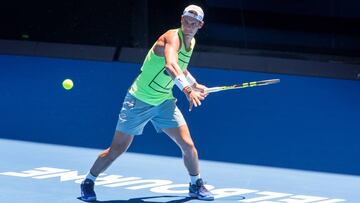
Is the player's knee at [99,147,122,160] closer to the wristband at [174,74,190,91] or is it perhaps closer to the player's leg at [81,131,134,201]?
the player's leg at [81,131,134,201]

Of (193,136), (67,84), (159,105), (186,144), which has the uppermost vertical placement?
(67,84)

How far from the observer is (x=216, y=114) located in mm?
10273

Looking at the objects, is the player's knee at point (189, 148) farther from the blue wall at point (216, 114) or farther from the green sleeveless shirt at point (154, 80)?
the blue wall at point (216, 114)

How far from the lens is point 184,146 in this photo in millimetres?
8180

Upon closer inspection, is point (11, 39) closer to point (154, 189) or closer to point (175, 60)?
point (154, 189)

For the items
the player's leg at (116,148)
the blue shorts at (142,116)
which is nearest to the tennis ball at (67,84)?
the blue shorts at (142,116)

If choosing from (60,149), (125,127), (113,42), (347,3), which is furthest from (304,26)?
(125,127)

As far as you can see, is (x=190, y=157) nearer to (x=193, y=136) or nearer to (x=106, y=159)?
(x=106, y=159)

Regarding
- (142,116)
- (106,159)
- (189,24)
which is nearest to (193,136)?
(142,116)

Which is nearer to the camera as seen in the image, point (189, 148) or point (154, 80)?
point (154, 80)

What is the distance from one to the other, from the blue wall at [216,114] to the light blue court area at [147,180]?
18 centimetres

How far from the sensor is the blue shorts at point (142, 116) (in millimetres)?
8055

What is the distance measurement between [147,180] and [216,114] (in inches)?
58.9

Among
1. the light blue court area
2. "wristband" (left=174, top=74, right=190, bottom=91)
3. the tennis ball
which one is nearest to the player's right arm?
"wristband" (left=174, top=74, right=190, bottom=91)
